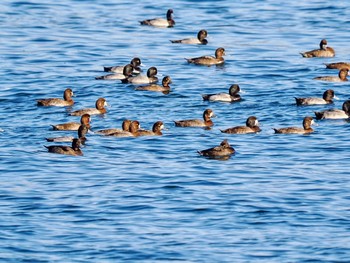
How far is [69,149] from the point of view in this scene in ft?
105

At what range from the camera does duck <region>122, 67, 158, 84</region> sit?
40.8 metres

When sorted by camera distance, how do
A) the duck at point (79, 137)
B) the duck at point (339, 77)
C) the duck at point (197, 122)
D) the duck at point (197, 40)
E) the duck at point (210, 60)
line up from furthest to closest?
1. the duck at point (197, 40)
2. the duck at point (210, 60)
3. the duck at point (339, 77)
4. the duck at point (197, 122)
5. the duck at point (79, 137)

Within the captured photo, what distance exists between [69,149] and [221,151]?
3.72 m

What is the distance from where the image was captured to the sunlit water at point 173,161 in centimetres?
2503

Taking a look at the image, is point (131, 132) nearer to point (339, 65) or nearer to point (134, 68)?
point (134, 68)

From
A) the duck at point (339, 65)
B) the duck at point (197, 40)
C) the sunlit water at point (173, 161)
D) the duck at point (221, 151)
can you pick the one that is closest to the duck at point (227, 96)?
the sunlit water at point (173, 161)

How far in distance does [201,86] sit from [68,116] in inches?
232

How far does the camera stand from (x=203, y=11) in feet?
189

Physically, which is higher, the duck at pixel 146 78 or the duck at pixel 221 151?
the duck at pixel 146 78

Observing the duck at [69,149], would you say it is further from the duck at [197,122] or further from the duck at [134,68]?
the duck at [134,68]


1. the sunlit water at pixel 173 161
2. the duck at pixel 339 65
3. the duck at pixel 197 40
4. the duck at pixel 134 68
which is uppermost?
the duck at pixel 197 40

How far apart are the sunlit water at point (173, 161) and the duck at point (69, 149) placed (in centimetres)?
16

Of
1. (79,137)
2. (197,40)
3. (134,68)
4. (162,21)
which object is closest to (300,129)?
(79,137)

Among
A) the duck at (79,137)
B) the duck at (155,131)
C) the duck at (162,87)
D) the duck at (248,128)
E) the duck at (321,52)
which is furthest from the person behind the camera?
the duck at (321,52)
